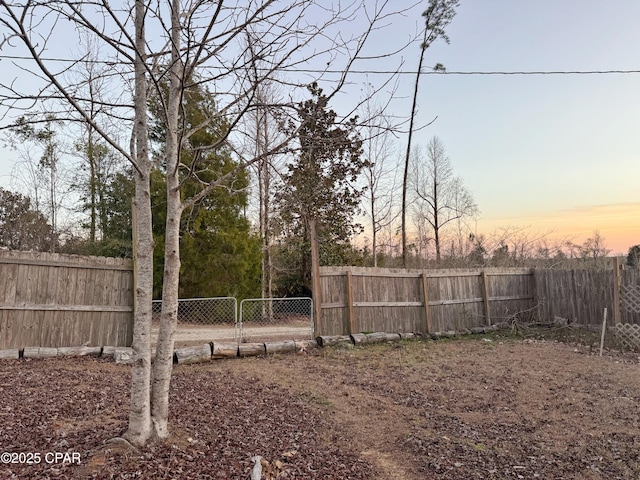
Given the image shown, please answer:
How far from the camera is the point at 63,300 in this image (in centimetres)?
636

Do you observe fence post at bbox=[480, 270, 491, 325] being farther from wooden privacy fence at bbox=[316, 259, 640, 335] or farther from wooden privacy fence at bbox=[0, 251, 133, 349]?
wooden privacy fence at bbox=[0, 251, 133, 349]

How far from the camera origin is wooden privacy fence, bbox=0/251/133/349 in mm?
6020

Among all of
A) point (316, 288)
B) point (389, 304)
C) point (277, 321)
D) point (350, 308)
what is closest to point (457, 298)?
point (389, 304)

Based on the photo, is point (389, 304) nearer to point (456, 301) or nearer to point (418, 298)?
point (418, 298)

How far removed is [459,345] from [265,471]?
672 centimetres

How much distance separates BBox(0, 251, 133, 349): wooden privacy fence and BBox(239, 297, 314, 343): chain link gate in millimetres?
2222

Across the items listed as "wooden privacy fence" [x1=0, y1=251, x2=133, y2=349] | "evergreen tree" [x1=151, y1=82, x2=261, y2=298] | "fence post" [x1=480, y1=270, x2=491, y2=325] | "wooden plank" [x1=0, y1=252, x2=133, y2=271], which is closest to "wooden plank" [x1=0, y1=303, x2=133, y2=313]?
"wooden privacy fence" [x1=0, y1=251, x2=133, y2=349]

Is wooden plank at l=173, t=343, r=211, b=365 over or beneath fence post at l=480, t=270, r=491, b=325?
beneath

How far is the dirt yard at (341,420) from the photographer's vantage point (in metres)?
2.77

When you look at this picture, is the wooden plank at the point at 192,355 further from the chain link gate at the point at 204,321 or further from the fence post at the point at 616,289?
the fence post at the point at 616,289

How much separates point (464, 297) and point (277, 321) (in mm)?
4787

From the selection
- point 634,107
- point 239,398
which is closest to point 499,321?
point 634,107

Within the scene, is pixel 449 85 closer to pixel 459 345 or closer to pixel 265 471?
pixel 459 345

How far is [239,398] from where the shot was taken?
14.6ft
